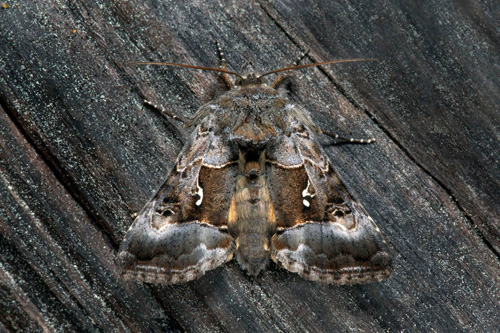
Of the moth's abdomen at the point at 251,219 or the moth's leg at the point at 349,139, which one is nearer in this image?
the moth's abdomen at the point at 251,219

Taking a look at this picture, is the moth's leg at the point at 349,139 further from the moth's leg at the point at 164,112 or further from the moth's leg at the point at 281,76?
the moth's leg at the point at 164,112

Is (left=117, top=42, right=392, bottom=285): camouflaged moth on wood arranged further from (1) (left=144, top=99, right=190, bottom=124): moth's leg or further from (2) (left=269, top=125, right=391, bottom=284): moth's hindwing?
(1) (left=144, top=99, right=190, bottom=124): moth's leg

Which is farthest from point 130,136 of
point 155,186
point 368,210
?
point 368,210

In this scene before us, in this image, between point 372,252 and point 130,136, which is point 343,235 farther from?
point 130,136

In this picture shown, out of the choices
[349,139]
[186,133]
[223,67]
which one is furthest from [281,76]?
[186,133]

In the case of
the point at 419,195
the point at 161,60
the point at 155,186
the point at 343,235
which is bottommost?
the point at 419,195

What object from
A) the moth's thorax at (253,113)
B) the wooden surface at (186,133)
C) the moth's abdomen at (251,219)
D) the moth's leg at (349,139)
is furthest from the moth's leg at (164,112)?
the moth's leg at (349,139)

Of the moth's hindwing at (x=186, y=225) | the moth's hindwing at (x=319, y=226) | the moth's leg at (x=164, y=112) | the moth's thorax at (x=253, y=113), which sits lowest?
the moth's hindwing at (x=319, y=226)
